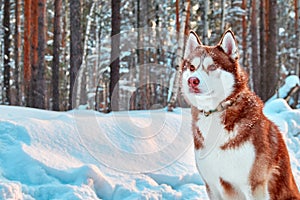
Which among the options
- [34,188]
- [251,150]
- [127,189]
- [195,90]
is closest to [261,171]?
[251,150]

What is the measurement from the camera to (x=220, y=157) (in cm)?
317

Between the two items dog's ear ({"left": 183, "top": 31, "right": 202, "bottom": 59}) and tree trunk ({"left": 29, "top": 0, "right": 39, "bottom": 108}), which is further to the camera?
tree trunk ({"left": 29, "top": 0, "right": 39, "bottom": 108})

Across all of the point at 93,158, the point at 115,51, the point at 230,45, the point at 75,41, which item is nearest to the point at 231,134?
the point at 230,45

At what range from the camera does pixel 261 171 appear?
3.15 m

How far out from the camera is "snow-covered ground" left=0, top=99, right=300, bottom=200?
4.26 m

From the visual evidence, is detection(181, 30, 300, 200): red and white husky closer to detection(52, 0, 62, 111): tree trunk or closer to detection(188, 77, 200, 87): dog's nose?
detection(188, 77, 200, 87): dog's nose

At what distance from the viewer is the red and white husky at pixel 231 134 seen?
3148mm

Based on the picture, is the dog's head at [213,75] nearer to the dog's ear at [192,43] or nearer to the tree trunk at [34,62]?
the dog's ear at [192,43]

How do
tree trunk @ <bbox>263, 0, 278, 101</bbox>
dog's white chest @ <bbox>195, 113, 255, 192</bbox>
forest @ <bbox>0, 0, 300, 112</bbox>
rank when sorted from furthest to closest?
tree trunk @ <bbox>263, 0, 278, 101</bbox> < forest @ <bbox>0, 0, 300, 112</bbox> < dog's white chest @ <bbox>195, 113, 255, 192</bbox>

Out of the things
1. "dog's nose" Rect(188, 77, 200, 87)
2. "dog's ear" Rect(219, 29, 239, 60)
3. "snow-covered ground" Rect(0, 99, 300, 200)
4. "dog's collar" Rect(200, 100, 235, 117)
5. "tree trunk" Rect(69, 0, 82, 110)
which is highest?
"tree trunk" Rect(69, 0, 82, 110)

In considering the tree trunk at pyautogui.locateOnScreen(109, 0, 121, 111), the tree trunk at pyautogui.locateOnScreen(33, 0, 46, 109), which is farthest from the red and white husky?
the tree trunk at pyautogui.locateOnScreen(33, 0, 46, 109)

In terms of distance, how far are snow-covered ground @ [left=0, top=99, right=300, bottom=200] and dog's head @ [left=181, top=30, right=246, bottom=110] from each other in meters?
1.63

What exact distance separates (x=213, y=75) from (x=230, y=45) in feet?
1.07

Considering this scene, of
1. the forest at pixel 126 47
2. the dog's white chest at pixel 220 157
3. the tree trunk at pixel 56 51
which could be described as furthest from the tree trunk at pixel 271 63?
the dog's white chest at pixel 220 157
